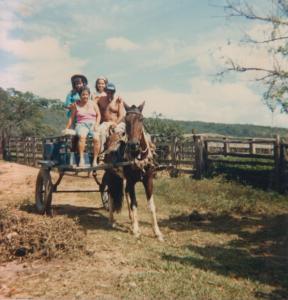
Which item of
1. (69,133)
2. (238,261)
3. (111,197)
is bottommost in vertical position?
(238,261)

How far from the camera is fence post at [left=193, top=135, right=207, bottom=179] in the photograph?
15.3 metres

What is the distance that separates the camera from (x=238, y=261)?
6.10 m

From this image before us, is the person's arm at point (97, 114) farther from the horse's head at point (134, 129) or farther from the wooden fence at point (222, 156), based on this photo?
the wooden fence at point (222, 156)

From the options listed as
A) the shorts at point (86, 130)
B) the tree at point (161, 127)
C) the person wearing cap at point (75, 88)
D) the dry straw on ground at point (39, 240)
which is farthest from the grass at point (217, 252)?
the tree at point (161, 127)

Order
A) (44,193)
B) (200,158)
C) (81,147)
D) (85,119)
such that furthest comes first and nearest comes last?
(200,158) < (44,193) < (85,119) < (81,147)

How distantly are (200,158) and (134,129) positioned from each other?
28.7 ft

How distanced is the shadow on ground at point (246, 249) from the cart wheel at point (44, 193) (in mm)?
2639

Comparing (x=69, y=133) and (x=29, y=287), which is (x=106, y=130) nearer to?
(x=69, y=133)

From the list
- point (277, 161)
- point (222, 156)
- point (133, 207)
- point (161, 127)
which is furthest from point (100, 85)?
point (161, 127)

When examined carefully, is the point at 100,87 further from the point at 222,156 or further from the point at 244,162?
the point at 222,156

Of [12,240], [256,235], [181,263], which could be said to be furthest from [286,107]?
[12,240]

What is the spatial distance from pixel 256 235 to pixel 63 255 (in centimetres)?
394

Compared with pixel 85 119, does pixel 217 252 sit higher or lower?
lower

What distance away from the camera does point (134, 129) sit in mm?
6945
